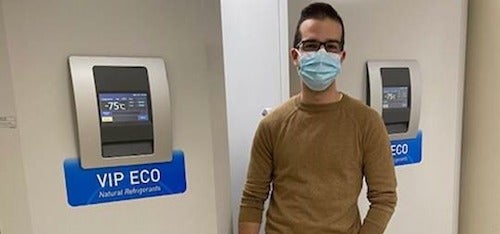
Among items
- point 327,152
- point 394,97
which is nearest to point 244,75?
point 394,97

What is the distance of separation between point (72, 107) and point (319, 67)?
0.66 meters

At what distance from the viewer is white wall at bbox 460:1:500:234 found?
1572 millimetres

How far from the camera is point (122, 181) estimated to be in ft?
3.48

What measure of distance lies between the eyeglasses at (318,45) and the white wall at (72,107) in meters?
0.25

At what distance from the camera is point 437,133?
1617 mm

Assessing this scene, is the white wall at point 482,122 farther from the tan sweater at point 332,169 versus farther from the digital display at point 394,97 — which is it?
the tan sweater at point 332,169

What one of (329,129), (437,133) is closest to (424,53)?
(437,133)

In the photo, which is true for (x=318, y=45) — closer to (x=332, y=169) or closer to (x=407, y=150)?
(x=332, y=169)

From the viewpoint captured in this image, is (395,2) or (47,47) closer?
(47,47)

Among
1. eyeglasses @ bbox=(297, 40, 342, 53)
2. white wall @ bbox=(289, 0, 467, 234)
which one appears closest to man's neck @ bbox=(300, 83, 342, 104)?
eyeglasses @ bbox=(297, 40, 342, 53)

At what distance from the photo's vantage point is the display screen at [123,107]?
100cm

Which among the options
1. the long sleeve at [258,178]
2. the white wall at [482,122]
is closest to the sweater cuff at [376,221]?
the long sleeve at [258,178]

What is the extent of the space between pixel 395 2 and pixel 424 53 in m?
0.24

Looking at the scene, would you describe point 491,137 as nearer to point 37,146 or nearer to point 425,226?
point 425,226
